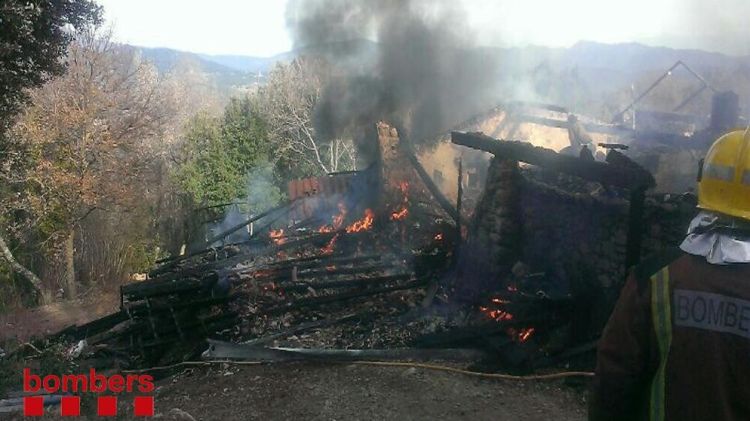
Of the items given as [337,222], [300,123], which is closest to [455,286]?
[337,222]

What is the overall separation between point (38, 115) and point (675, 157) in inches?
854

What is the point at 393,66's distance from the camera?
19.5 meters

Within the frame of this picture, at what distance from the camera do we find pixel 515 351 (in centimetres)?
684

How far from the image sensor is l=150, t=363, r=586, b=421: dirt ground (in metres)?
5.87

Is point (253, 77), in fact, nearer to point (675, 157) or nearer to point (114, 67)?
point (114, 67)

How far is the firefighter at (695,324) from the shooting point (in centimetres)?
178

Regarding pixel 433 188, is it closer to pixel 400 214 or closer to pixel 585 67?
pixel 400 214

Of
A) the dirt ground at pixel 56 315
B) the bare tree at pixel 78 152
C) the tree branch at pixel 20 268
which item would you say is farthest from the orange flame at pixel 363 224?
the tree branch at pixel 20 268

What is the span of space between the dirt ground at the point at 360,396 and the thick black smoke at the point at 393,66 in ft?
41.6

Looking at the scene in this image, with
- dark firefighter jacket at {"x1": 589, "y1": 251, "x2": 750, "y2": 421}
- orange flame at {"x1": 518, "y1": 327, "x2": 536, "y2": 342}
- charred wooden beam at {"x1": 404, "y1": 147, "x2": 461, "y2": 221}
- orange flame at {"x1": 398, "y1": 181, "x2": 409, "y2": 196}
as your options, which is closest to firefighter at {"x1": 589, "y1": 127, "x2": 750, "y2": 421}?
dark firefighter jacket at {"x1": 589, "y1": 251, "x2": 750, "y2": 421}

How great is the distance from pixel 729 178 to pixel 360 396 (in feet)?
16.9

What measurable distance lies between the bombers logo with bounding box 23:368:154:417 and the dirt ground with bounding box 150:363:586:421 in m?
0.26

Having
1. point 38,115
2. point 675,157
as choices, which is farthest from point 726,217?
point 38,115

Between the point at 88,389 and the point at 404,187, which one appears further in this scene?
the point at 404,187
